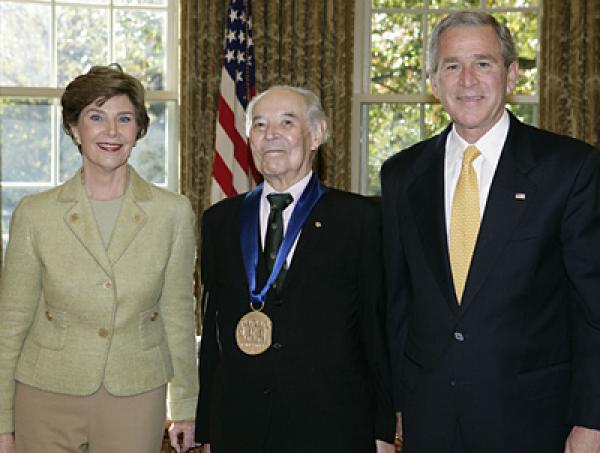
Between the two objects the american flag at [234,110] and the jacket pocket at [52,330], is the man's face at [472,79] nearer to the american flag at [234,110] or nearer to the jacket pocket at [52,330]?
the jacket pocket at [52,330]

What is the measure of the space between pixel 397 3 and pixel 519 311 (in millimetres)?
4399

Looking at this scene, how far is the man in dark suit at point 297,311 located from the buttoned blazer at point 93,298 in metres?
0.14

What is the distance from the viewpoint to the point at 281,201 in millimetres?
2510

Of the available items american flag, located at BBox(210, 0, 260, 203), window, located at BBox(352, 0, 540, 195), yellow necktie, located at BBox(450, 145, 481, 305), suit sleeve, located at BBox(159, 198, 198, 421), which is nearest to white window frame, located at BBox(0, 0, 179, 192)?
american flag, located at BBox(210, 0, 260, 203)

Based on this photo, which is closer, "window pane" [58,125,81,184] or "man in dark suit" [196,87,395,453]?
"man in dark suit" [196,87,395,453]

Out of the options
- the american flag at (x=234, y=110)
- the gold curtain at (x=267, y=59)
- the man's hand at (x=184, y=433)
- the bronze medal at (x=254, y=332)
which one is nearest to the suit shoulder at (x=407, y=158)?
the bronze medal at (x=254, y=332)

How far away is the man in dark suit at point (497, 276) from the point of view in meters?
2.15

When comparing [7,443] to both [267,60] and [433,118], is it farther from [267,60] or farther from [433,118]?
[433,118]

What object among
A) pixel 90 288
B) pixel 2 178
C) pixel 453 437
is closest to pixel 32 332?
pixel 90 288

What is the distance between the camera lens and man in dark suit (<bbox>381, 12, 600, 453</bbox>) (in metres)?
2.15

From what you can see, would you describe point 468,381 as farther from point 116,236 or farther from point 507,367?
point 116,236

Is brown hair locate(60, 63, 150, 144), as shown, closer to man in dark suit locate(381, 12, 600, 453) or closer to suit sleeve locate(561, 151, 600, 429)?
man in dark suit locate(381, 12, 600, 453)

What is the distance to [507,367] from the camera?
2.21 m

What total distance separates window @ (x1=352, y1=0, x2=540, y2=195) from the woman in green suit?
3.69m
